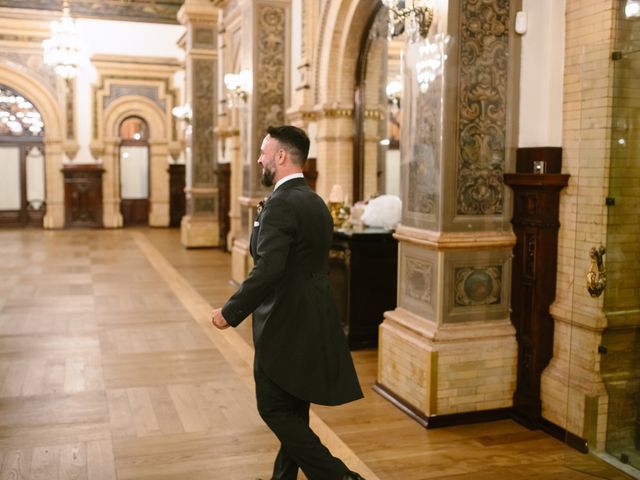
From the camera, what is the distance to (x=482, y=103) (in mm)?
4352

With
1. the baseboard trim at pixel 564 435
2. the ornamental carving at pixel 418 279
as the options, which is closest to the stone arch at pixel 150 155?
the ornamental carving at pixel 418 279

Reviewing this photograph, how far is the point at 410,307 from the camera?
473cm

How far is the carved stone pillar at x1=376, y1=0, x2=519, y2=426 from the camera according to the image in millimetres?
4305

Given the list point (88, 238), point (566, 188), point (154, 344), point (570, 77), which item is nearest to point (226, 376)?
point (154, 344)

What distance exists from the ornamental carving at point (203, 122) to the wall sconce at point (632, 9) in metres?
10.7

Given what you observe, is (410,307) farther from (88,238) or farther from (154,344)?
(88,238)

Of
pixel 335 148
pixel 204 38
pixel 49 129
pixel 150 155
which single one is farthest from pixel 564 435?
pixel 49 129

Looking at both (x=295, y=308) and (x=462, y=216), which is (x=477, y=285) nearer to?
(x=462, y=216)

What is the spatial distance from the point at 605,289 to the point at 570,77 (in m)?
1.30

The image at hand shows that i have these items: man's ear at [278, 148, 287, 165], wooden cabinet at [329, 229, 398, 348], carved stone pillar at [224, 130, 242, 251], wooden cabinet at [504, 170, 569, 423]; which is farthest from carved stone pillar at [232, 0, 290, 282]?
man's ear at [278, 148, 287, 165]

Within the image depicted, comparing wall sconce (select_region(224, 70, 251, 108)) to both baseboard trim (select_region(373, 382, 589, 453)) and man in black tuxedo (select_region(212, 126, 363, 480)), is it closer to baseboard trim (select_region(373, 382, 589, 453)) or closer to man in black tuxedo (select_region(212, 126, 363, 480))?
baseboard trim (select_region(373, 382, 589, 453))

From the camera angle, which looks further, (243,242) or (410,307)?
(243,242)

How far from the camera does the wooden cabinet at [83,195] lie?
17.6 m

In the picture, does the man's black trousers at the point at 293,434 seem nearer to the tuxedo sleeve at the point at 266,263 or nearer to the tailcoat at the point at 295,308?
the tailcoat at the point at 295,308
